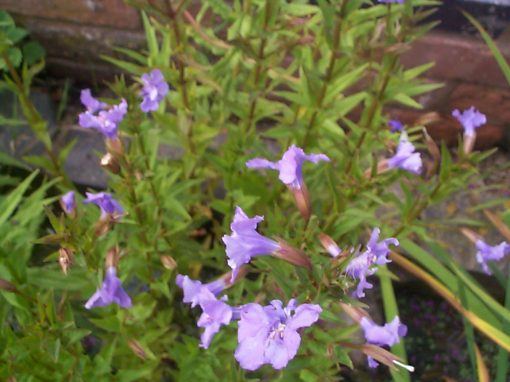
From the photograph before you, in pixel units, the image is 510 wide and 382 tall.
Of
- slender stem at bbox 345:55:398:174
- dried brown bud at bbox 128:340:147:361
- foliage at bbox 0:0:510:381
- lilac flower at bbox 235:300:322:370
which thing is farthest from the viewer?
slender stem at bbox 345:55:398:174

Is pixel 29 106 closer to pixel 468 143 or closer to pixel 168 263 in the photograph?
pixel 168 263

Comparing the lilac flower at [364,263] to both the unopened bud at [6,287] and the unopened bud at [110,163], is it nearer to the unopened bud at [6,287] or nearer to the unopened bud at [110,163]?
the unopened bud at [110,163]

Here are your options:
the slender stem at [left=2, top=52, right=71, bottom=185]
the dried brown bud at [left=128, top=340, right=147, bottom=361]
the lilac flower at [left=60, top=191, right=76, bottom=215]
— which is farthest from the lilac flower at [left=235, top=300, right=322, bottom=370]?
the slender stem at [left=2, top=52, right=71, bottom=185]

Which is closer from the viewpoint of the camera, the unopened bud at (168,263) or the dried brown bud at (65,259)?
the dried brown bud at (65,259)

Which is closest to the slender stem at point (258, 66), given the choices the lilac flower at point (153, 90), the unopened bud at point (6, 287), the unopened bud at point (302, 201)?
the lilac flower at point (153, 90)

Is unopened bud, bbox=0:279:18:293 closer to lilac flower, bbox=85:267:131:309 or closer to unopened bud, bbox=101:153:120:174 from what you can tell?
lilac flower, bbox=85:267:131:309

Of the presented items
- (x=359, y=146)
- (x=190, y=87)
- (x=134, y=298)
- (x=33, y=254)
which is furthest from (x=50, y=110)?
(x=359, y=146)
